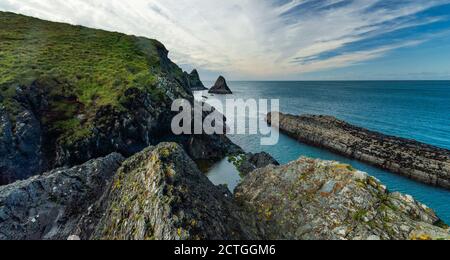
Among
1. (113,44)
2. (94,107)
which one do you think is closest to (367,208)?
(94,107)

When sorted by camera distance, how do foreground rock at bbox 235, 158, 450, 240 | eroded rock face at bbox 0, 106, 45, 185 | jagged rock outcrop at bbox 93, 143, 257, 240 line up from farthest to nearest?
eroded rock face at bbox 0, 106, 45, 185 < foreground rock at bbox 235, 158, 450, 240 < jagged rock outcrop at bbox 93, 143, 257, 240

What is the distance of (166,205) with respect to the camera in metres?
8.51

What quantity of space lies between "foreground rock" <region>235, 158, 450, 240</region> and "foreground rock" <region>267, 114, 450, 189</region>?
40192 mm

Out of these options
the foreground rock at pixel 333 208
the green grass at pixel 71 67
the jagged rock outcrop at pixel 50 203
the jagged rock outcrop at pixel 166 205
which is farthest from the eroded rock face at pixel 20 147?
the foreground rock at pixel 333 208

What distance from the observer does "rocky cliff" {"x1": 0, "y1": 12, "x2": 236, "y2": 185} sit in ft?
106

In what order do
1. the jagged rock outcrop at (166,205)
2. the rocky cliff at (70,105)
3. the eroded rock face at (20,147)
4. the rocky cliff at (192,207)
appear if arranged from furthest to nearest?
the rocky cliff at (70,105), the eroded rock face at (20,147), the rocky cliff at (192,207), the jagged rock outcrop at (166,205)

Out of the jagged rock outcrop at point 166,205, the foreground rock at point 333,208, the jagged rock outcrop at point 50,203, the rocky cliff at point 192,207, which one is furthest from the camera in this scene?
the jagged rock outcrop at point 50,203

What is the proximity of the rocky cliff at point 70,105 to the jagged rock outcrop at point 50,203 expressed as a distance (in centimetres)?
2426

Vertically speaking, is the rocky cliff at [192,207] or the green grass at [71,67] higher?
the green grass at [71,67]

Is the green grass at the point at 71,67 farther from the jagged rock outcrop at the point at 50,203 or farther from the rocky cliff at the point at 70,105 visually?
the jagged rock outcrop at the point at 50,203

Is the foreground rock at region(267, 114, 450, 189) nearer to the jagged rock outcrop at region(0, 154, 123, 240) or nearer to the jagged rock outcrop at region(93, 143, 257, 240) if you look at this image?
the jagged rock outcrop at region(93, 143, 257, 240)

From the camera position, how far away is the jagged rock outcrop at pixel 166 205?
808cm

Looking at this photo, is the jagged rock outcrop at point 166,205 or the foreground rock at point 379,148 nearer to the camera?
the jagged rock outcrop at point 166,205

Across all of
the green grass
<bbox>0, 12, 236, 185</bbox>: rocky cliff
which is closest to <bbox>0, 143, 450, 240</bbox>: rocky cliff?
<bbox>0, 12, 236, 185</bbox>: rocky cliff
